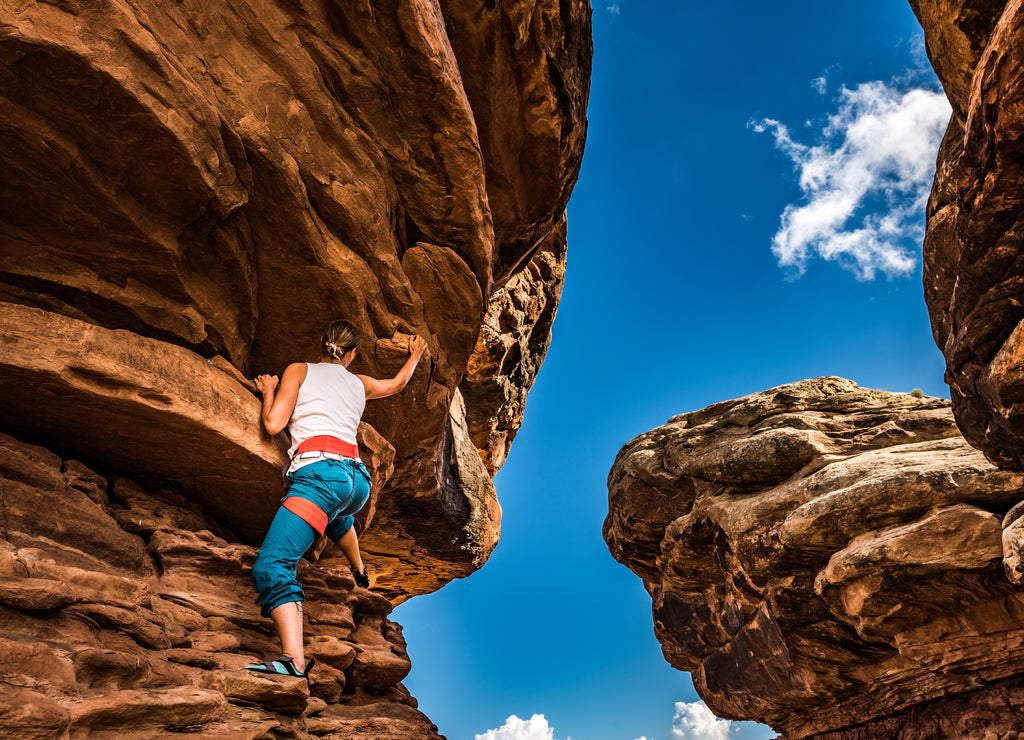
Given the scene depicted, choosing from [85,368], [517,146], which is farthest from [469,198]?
[85,368]

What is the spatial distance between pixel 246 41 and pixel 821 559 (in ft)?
44.1

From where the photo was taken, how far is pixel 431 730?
7.12 metres

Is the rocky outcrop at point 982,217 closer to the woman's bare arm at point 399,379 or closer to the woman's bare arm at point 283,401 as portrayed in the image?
the woman's bare arm at point 399,379

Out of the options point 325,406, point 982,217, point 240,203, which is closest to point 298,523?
point 325,406

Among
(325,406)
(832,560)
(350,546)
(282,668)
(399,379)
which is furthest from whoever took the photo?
(832,560)

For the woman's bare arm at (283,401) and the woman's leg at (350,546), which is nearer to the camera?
the woman's bare arm at (283,401)

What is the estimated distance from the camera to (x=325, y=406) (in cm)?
686

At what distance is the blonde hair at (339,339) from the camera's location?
7.50m

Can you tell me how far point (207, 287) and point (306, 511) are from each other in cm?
273

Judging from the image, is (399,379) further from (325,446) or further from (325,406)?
(325,446)

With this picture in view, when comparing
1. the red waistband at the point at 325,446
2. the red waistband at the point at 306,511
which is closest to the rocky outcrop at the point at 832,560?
the red waistband at the point at 325,446

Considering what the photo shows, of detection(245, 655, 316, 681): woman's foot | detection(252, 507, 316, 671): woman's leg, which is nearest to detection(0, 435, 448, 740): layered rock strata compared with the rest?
detection(245, 655, 316, 681): woman's foot

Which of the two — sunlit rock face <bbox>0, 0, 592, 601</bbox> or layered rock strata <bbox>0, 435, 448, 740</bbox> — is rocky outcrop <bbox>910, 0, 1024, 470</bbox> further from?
layered rock strata <bbox>0, 435, 448, 740</bbox>

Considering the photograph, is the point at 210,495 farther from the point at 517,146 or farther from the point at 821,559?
the point at 821,559
